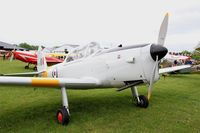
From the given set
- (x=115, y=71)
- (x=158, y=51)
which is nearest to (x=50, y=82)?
(x=115, y=71)

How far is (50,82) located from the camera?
4180mm

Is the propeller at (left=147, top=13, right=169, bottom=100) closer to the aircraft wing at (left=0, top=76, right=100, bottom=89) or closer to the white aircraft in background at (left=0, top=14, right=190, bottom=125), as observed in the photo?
the white aircraft in background at (left=0, top=14, right=190, bottom=125)

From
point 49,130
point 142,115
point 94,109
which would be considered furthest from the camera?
point 94,109

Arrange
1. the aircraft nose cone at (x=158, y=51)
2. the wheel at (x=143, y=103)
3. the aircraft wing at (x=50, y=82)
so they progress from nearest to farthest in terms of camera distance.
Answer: the aircraft wing at (x=50, y=82), the aircraft nose cone at (x=158, y=51), the wheel at (x=143, y=103)

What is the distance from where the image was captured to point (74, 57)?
18.4ft

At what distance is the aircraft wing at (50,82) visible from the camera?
3.81 m

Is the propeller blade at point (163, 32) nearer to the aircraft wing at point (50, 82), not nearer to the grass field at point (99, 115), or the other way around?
the aircraft wing at point (50, 82)

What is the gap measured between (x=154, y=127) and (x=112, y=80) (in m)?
1.41

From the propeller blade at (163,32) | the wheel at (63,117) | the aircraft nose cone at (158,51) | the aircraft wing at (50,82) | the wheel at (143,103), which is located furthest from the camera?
the wheel at (143,103)

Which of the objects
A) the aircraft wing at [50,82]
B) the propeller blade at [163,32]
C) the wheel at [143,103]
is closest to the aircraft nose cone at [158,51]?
the propeller blade at [163,32]

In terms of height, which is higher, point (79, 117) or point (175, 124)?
point (79, 117)

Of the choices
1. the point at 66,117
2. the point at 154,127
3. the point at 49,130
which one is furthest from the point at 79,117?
the point at 154,127

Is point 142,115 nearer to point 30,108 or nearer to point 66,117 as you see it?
point 66,117

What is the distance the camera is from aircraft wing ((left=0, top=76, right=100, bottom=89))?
381 centimetres
